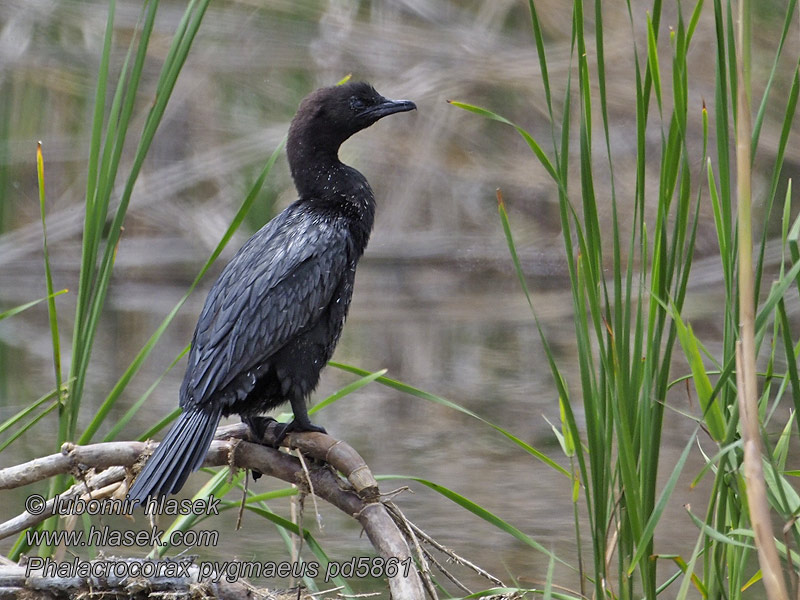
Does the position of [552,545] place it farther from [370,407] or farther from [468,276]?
[468,276]

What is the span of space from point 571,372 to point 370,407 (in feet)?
2.18

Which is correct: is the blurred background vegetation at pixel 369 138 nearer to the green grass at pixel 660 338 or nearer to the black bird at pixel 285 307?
the black bird at pixel 285 307

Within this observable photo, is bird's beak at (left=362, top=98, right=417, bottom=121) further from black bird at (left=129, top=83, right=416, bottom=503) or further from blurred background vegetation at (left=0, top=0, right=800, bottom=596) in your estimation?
blurred background vegetation at (left=0, top=0, right=800, bottom=596)

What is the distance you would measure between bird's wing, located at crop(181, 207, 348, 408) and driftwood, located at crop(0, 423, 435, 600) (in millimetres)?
100

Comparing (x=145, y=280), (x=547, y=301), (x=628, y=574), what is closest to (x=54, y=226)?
(x=145, y=280)

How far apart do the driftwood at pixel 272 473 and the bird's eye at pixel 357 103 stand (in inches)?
22.5

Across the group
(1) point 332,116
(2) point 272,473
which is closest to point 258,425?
(2) point 272,473

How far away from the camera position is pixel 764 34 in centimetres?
415

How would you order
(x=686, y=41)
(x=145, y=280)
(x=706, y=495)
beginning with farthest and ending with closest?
(x=145, y=280) → (x=706, y=495) → (x=686, y=41)

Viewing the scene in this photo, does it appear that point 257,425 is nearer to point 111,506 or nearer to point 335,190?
point 111,506

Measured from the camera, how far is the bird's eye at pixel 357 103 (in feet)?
5.24

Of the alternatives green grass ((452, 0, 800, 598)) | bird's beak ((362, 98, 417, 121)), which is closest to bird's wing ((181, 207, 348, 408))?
bird's beak ((362, 98, 417, 121))

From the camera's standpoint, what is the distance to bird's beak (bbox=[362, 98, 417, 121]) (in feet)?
5.31

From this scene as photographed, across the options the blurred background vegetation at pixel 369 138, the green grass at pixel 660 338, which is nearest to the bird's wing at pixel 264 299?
the green grass at pixel 660 338
